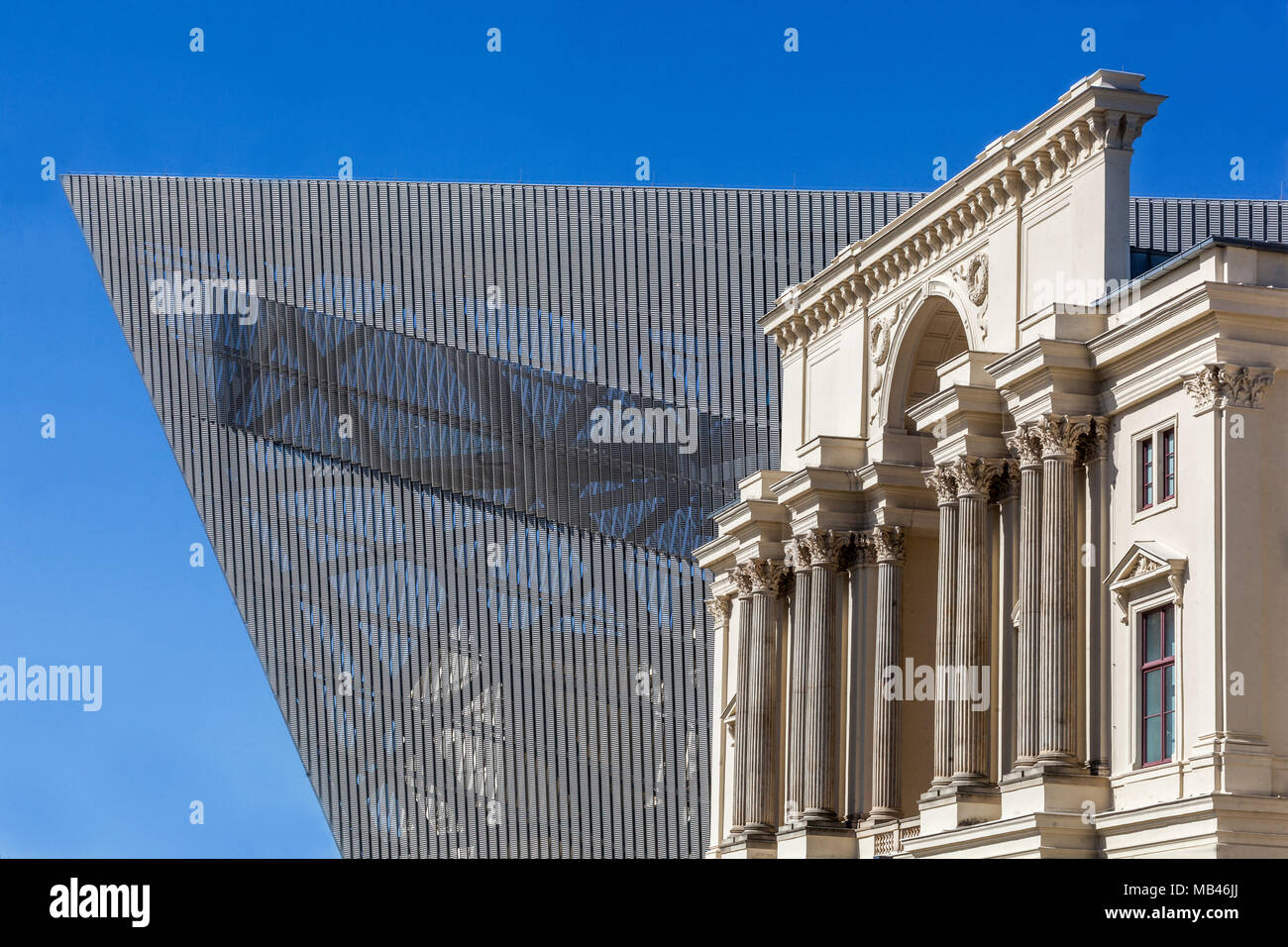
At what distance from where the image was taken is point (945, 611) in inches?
1769

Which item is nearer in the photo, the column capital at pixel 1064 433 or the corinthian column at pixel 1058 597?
the corinthian column at pixel 1058 597

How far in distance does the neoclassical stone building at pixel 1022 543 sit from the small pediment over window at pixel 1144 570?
0.07m

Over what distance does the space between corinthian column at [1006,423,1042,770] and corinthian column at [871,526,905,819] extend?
611 cm

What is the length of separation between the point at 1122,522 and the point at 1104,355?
10.7 feet

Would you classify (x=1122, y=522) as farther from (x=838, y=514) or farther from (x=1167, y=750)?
Answer: (x=838, y=514)

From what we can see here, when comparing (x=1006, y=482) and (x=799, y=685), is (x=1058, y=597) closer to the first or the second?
(x=1006, y=482)

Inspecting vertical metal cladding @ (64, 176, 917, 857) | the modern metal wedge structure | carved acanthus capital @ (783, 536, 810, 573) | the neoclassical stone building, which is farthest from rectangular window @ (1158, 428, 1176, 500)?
vertical metal cladding @ (64, 176, 917, 857)

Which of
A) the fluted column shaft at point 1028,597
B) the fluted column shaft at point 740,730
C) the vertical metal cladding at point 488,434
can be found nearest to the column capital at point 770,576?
the fluted column shaft at point 740,730

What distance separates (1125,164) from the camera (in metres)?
42.7

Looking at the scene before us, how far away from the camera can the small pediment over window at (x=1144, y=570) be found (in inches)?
1497

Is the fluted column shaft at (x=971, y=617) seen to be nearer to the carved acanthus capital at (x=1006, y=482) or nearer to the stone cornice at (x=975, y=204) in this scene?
the carved acanthus capital at (x=1006, y=482)

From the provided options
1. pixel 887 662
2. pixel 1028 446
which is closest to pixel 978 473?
pixel 1028 446
